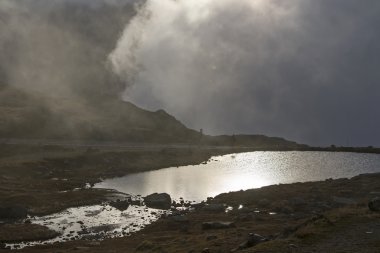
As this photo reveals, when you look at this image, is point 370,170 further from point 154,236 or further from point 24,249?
point 24,249

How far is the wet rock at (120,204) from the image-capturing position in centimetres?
7019

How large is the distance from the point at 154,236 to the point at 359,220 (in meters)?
22.5

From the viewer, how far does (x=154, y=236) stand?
164 feet

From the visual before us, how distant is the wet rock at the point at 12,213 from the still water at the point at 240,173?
79.2 feet

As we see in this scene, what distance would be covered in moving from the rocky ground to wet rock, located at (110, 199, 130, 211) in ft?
15.2

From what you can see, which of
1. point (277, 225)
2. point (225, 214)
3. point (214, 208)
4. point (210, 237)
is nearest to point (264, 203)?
point (214, 208)

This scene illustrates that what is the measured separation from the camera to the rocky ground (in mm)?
31105

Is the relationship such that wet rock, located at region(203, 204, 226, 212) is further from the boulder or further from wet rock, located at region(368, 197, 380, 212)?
wet rock, located at region(368, 197, 380, 212)

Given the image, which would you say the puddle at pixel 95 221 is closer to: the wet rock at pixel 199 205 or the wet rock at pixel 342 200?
the wet rock at pixel 199 205

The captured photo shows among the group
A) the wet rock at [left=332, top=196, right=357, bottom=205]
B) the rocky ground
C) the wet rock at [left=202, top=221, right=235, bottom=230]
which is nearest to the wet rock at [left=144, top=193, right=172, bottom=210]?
the rocky ground

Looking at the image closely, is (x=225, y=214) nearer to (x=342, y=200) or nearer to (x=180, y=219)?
(x=180, y=219)

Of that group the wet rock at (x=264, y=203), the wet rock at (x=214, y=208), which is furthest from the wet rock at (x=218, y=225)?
the wet rock at (x=264, y=203)

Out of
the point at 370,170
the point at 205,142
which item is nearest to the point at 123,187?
the point at 370,170

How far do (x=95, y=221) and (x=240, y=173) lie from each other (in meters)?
54.9
